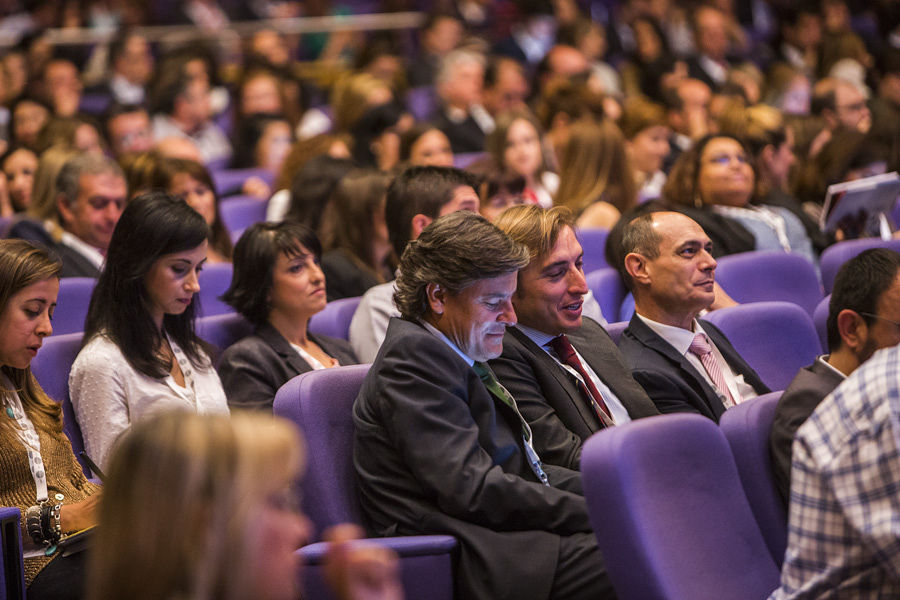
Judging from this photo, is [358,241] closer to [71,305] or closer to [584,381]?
[71,305]

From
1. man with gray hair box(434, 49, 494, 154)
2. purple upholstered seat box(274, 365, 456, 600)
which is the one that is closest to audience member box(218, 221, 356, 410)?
purple upholstered seat box(274, 365, 456, 600)

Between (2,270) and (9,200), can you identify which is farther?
(9,200)

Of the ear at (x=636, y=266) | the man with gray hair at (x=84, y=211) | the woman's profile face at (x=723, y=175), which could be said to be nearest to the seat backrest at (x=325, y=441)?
the ear at (x=636, y=266)

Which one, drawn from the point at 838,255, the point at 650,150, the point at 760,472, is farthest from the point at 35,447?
the point at 650,150

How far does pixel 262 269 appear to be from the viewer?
3170 mm

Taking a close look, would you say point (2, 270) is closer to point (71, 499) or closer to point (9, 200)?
point (71, 499)

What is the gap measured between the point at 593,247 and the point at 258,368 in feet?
5.44

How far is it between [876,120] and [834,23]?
3.41 m

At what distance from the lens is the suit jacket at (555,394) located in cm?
252

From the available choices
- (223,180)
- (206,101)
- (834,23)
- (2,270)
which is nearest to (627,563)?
(2,270)

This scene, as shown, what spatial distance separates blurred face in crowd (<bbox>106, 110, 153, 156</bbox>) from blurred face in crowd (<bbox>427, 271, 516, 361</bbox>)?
3873mm

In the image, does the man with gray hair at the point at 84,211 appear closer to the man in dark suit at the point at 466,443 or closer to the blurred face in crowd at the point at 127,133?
the man in dark suit at the point at 466,443

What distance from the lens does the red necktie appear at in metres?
2.62

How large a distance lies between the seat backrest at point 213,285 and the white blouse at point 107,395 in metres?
0.90
